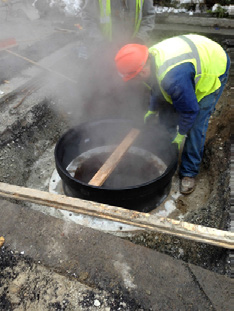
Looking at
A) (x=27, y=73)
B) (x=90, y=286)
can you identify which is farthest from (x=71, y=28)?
(x=90, y=286)

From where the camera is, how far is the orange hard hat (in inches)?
102

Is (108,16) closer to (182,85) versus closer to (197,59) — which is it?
(197,59)

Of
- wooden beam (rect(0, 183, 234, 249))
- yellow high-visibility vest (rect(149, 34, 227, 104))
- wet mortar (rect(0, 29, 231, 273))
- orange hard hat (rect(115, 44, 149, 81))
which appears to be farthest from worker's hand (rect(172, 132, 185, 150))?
wooden beam (rect(0, 183, 234, 249))

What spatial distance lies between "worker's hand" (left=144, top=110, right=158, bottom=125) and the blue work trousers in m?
→ 0.73

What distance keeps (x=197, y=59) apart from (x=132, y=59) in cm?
68

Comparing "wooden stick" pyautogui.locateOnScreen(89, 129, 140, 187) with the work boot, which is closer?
"wooden stick" pyautogui.locateOnScreen(89, 129, 140, 187)

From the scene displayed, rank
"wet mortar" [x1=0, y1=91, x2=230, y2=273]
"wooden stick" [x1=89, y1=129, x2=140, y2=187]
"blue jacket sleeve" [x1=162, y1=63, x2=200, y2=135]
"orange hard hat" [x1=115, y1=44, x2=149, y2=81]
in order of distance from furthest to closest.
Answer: "wooden stick" [x1=89, y1=129, x2=140, y2=187], "wet mortar" [x1=0, y1=91, x2=230, y2=273], "orange hard hat" [x1=115, y1=44, x2=149, y2=81], "blue jacket sleeve" [x1=162, y1=63, x2=200, y2=135]

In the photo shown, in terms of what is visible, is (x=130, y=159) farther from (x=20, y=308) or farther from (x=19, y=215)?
(x=20, y=308)

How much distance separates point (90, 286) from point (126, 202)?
1293 mm

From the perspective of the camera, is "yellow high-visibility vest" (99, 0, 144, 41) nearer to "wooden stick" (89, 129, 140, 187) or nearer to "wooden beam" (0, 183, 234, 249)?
"wooden stick" (89, 129, 140, 187)

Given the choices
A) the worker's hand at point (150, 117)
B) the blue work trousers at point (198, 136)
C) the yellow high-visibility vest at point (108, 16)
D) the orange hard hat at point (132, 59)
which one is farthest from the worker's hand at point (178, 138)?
the yellow high-visibility vest at point (108, 16)

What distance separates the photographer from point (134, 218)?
2.28m

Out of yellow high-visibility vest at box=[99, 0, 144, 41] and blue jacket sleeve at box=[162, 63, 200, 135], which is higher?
yellow high-visibility vest at box=[99, 0, 144, 41]

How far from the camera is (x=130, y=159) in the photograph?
4.30m
